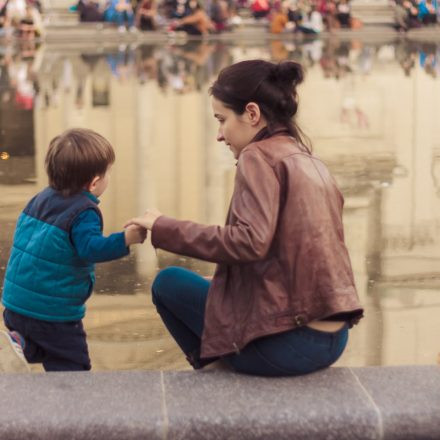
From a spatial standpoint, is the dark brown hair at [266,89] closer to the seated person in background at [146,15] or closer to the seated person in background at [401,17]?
the seated person in background at [146,15]

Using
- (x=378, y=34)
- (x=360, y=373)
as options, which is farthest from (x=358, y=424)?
(x=378, y=34)

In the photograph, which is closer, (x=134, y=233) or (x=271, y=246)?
(x=271, y=246)

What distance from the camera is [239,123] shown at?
4.54 meters

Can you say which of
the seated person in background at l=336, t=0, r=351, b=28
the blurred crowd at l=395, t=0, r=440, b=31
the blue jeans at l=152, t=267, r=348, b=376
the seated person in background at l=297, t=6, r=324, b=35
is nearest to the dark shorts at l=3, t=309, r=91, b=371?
the blue jeans at l=152, t=267, r=348, b=376

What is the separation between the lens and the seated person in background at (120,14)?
37.8 m

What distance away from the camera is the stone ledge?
4.13 metres

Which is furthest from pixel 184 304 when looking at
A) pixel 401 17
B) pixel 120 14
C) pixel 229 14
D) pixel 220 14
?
pixel 401 17

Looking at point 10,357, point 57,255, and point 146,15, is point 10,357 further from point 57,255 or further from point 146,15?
point 146,15

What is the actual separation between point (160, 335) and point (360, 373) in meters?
1.99

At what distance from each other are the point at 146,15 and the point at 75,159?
33.9 meters

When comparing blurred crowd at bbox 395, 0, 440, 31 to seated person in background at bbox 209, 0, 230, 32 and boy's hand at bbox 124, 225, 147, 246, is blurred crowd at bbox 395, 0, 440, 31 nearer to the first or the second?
seated person in background at bbox 209, 0, 230, 32

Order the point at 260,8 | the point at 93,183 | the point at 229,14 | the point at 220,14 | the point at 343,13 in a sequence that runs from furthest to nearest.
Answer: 1. the point at 343,13
2. the point at 260,8
3. the point at 229,14
4. the point at 220,14
5. the point at 93,183

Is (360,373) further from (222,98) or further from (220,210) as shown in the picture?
(220,210)

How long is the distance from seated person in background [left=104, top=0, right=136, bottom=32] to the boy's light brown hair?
33.5m
